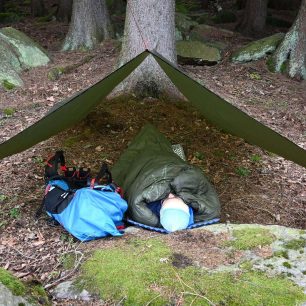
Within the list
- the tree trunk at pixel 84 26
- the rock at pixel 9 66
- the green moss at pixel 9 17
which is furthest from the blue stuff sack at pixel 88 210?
the green moss at pixel 9 17

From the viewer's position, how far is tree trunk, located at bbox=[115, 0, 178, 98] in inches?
230

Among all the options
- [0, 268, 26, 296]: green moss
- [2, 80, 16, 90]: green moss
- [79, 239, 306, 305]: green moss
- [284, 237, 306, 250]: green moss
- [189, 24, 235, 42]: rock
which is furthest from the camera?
[189, 24, 235, 42]: rock

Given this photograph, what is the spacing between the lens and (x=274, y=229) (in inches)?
125

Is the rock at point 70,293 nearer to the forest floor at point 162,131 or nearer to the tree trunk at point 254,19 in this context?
the forest floor at point 162,131

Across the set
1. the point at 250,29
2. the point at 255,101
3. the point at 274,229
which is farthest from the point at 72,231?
the point at 250,29

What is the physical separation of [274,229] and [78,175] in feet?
5.49

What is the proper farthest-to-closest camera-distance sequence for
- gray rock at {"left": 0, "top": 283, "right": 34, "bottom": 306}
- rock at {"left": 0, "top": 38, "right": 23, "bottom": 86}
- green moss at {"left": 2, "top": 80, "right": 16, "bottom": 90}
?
1. rock at {"left": 0, "top": 38, "right": 23, "bottom": 86}
2. green moss at {"left": 2, "top": 80, "right": 16, "bottom": 90}
3. gray rock at {"left": 0, "top": 283, "right": 34, "bottom": 306}

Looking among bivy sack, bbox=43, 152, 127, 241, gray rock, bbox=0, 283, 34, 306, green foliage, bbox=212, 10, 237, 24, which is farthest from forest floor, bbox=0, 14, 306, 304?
green foliage, bbox=212, 10, 237, 24

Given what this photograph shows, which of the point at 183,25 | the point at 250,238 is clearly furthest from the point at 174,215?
the point at 183,25

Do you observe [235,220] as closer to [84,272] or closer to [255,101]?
[84,272]

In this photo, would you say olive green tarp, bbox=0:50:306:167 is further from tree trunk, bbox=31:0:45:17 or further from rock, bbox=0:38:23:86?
tree trunk, bbox=31:0:45:17

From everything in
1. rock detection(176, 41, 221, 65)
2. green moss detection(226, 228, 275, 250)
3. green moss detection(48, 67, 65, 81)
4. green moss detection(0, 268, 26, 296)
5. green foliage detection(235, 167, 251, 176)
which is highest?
rock detection(176, 41, 221, 65)

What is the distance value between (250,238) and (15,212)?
1897 mm

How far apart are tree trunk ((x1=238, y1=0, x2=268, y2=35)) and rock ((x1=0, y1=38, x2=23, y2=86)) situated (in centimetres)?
587
